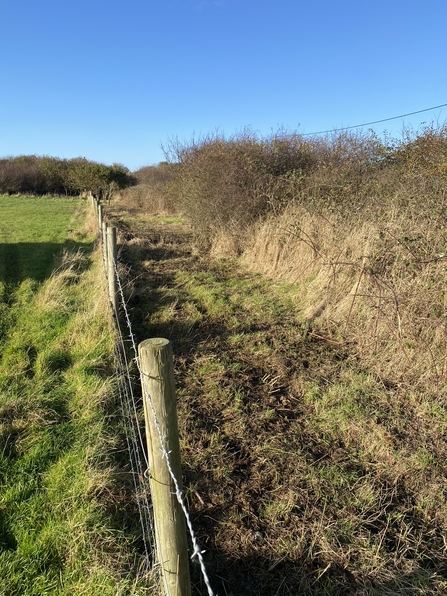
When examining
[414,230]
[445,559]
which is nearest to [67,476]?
[445,559]

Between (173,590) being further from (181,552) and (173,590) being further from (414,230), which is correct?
(414,230)

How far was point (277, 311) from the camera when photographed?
630cm

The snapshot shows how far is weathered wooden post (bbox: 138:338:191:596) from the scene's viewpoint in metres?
1.60

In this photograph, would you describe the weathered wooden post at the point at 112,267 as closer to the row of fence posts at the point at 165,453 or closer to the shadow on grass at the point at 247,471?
the shadow on grass at the point at 247,471

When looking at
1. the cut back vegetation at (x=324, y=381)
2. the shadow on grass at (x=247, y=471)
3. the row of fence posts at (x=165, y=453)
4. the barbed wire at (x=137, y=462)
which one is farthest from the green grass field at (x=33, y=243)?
the row of fence posts at (x=165, y=453)

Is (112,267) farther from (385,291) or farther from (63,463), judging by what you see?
(385,291)

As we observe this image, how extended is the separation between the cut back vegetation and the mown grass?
56cm

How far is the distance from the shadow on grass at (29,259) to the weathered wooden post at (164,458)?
7.05 meters

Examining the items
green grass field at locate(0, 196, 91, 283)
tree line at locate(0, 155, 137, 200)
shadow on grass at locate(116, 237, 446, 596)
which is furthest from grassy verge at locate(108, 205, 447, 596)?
tree line at locate(0, 155, 137, 200)

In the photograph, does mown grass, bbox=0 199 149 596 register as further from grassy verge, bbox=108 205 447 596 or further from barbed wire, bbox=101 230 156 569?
grassy verge, bbox=108 205 447 596

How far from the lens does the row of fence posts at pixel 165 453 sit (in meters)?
1.60

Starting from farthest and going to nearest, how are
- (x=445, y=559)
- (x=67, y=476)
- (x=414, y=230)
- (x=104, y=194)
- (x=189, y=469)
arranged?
(x=104, y=194) → (x=414, y=230) → (x=189, y=469) → (x=67, y=476) → (x=445, y=559)

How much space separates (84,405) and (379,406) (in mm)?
2854

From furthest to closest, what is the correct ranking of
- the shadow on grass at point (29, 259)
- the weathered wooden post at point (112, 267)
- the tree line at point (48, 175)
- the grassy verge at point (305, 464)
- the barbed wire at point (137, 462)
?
1. the tree line at point (48, 175)
2. the shadow on grass at point (29, 259)
3. the weathered wooden post at point (112, 267)
4. the barbed wire at point (137, 462)
5. the grassy verge at point (305, 464)
